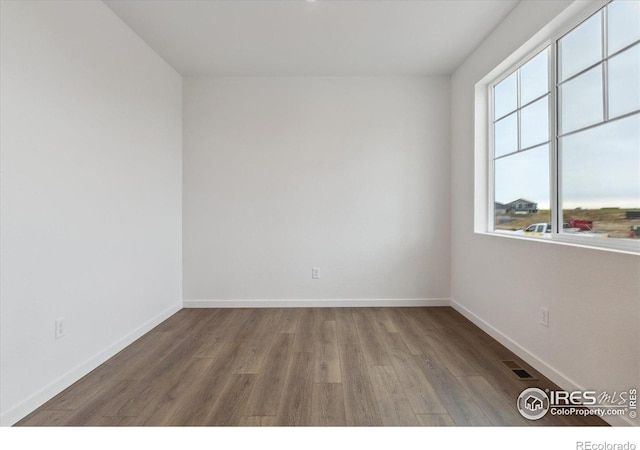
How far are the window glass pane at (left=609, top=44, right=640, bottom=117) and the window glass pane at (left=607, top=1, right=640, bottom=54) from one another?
0.06 m

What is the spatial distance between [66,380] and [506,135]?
4045mm

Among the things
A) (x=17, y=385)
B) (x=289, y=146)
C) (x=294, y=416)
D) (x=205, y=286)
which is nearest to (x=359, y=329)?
(x=294, y=416)

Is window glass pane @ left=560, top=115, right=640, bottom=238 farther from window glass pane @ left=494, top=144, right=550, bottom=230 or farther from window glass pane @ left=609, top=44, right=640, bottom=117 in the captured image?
window glass pane @ left=494, top=144, right=550, bottom=230

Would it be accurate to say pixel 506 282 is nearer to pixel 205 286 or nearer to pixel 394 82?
pixel 394 82

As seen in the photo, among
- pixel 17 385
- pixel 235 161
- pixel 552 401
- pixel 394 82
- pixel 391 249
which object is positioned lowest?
pixel 552 401

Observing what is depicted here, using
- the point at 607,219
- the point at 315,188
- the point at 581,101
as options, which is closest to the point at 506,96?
the point at 581,101

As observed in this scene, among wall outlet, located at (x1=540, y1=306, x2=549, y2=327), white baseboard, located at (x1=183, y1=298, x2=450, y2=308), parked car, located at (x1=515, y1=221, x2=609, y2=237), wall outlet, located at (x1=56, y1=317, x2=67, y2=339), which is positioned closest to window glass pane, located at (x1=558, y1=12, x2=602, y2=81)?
parked car, located at (x1=515, y1=221, x2=609, y2=237)

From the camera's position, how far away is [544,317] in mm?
2324

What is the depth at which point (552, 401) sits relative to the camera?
6.60 feet

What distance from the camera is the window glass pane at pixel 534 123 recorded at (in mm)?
2498

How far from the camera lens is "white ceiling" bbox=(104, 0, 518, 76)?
2.70m

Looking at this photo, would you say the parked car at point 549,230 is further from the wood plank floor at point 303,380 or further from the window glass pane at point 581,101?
the wood plank floor at point 303,380

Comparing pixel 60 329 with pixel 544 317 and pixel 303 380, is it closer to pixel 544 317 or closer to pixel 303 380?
pixel 303 380

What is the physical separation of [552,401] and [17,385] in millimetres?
3173
